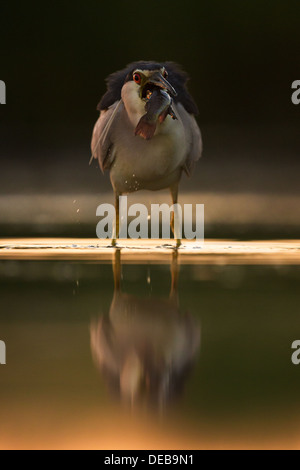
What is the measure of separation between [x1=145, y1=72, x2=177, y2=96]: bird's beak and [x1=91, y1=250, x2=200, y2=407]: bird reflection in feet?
5.17

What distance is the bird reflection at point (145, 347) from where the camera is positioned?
3.28 ft

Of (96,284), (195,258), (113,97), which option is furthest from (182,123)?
(96,284)

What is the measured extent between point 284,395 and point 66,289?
3.80 ft

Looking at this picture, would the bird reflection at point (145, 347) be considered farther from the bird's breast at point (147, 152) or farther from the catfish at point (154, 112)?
the bird's breast at point (147, 152)

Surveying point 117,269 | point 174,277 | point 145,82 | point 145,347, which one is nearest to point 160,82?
point 145,82

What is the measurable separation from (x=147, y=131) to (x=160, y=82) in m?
→ 0.22

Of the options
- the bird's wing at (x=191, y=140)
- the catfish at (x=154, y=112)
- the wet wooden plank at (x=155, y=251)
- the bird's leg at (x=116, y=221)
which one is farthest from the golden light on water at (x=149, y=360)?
the bird's wing at (x=191, y=140)

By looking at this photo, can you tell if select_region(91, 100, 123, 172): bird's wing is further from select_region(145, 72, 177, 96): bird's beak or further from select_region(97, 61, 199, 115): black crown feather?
select_region(145, 72, 177, 96): bird's beak

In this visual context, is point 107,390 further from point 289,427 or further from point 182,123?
point 182,123

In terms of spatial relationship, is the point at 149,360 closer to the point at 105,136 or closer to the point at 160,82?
the point at 160,82

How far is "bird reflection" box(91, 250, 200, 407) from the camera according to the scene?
39.3 inches

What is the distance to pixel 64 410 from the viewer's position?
90cm

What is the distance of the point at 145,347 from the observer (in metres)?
1.26
